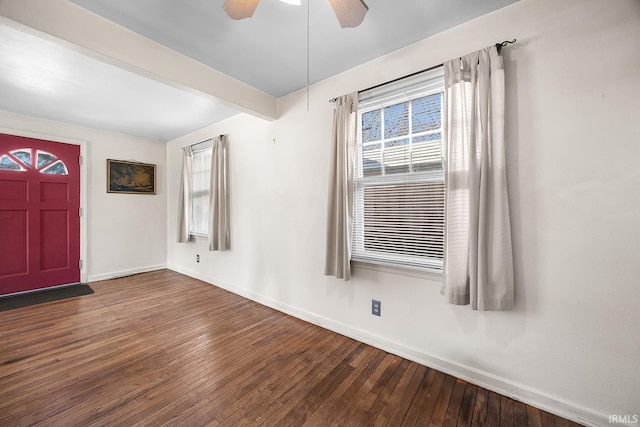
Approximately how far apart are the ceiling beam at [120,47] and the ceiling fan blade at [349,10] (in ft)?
5.01

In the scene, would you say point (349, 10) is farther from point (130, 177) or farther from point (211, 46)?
point (130, 177)

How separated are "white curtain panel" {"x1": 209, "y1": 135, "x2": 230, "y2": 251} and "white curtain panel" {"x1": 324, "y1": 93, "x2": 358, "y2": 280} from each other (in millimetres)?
A: 1829

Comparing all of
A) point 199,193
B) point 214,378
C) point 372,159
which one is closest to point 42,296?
point 199,193

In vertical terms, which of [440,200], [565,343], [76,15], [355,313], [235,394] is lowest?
[235,394]

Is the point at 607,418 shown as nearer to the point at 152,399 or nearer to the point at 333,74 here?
the point at 152,399

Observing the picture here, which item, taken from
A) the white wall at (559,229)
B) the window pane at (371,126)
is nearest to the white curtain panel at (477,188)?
the white wall at (559,229)

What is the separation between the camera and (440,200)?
→ 1834mm

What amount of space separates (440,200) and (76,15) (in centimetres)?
276

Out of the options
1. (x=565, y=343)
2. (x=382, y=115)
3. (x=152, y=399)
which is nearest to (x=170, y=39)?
(x=382, y=115)

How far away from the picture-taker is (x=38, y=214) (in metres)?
3.43

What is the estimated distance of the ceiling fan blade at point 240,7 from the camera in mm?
1205

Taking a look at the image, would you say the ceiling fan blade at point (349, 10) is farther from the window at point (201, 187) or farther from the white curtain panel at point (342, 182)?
the window at point (201, 187)

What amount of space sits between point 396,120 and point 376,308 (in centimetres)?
162

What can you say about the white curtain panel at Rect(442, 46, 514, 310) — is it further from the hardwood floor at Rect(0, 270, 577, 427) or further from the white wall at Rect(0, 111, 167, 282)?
the white wall at Rect(0, 111, 167, 282)
